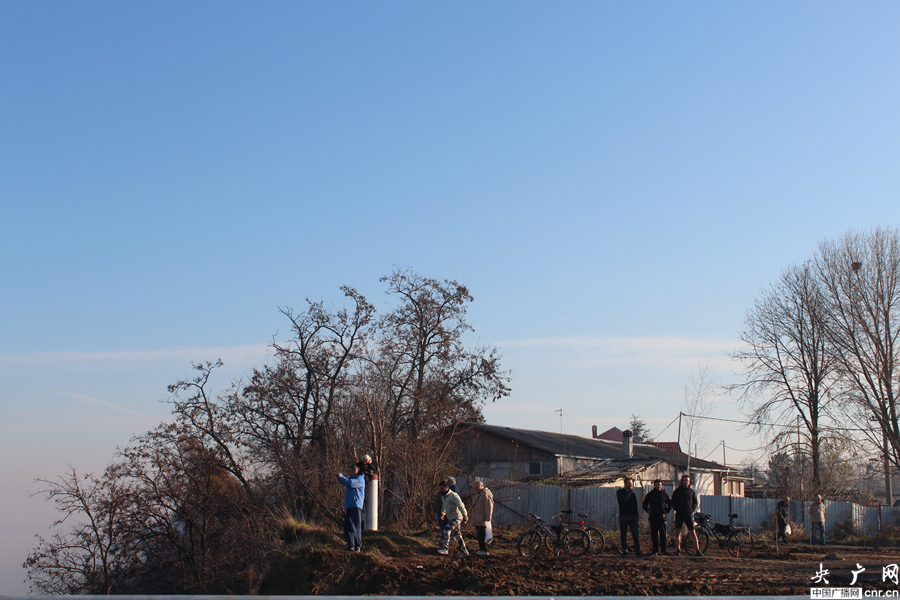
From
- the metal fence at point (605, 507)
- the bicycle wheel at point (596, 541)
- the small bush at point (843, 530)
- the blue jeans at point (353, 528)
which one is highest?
the blue jeans at point (353, 528)

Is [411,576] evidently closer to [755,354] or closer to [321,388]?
[321,388]

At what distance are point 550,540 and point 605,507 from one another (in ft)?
37.8

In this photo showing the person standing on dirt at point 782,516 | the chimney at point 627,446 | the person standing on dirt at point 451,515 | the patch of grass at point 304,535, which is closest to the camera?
the person standing on dirt at point 451,515

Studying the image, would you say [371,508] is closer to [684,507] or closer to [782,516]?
[684,507]

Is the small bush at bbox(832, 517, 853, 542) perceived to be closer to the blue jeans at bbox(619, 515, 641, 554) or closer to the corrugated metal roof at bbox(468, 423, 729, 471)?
the corrugated metal roof at bbox(468, 423, 729, 471)

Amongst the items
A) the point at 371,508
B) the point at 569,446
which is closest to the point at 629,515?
the point at 371,508

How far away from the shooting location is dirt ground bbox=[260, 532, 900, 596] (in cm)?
976

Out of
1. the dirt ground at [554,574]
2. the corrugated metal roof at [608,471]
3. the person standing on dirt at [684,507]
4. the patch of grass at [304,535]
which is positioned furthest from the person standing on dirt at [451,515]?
the corrugated metal roof at [608,471]

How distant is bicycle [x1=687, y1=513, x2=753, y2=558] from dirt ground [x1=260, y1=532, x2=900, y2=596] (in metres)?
1.65

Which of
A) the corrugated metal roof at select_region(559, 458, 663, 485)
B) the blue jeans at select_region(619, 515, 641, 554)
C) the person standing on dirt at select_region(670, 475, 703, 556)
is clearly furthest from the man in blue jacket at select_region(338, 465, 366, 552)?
the corrugated metal roof at select_region(559, 458, 663, 485)

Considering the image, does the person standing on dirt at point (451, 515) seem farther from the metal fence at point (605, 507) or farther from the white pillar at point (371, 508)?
the metal fence at point (605, 507)

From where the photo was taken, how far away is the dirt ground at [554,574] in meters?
9.76

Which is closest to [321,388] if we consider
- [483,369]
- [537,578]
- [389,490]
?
[483,369]

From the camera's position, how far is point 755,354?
39.1m
